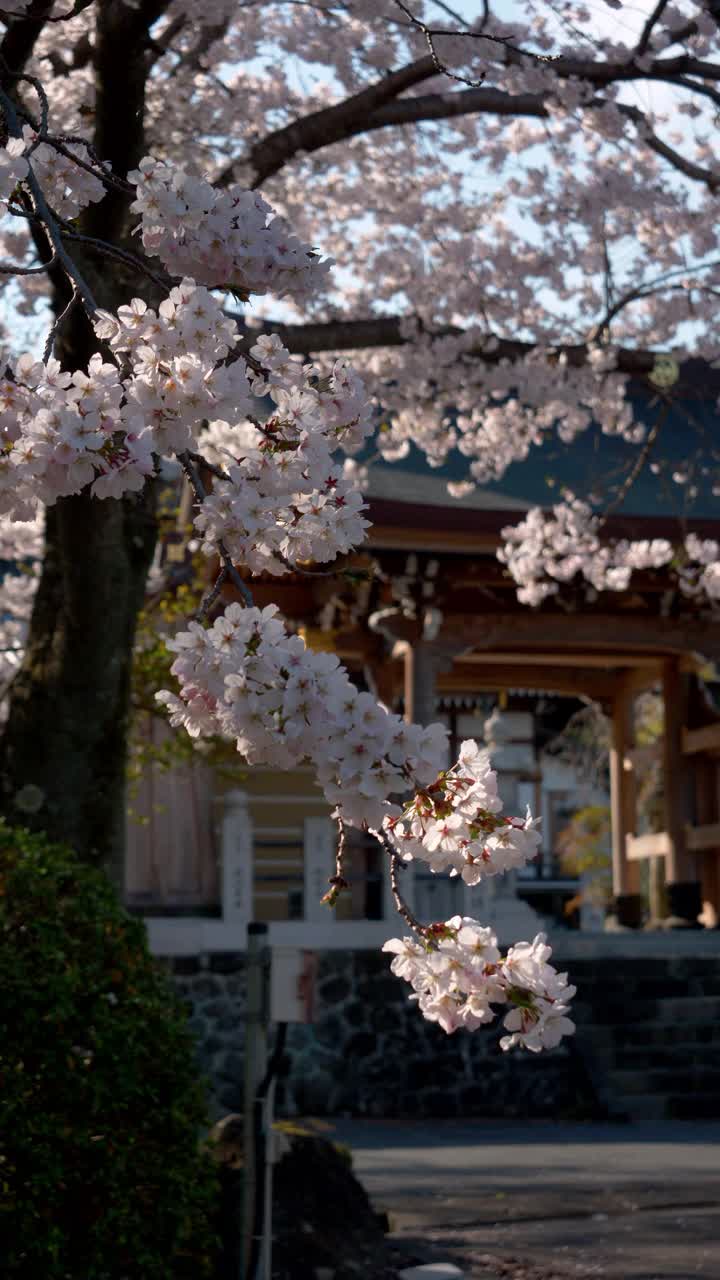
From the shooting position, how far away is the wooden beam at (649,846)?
17875 millimetres

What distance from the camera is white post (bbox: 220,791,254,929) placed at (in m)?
14.2

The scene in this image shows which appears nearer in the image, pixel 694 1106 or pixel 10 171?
pixel 10 171

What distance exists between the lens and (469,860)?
3.27 metres

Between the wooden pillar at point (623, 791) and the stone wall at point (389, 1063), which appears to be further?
the wooden pillar at point (623, 791)

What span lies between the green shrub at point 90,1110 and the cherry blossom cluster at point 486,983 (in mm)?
1940

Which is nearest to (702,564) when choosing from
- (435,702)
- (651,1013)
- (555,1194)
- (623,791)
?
(435,702)

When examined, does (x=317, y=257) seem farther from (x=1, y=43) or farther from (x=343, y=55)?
(x=343, y=55)

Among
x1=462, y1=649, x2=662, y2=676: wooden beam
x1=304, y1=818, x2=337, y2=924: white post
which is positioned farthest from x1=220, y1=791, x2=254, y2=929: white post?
x1=462, y1=649, x2=662, y2=676: wooden beam

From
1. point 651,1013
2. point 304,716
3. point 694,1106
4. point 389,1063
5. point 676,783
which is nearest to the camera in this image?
point 304,716

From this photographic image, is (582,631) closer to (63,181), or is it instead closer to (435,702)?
(435,702)

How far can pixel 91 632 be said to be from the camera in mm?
8109

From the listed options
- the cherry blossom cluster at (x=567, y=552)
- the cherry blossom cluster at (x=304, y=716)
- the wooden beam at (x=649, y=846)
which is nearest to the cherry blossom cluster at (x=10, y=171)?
the cherry blossom cluster at (x=304, y=716)

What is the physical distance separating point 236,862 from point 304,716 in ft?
38.0

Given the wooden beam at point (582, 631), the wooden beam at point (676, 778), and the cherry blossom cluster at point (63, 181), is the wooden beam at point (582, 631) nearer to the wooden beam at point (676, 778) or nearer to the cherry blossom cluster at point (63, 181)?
the wooden beam at point (676, 778)
